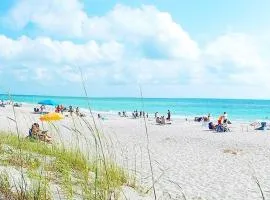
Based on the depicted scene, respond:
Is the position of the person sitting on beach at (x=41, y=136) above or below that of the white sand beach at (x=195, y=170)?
above

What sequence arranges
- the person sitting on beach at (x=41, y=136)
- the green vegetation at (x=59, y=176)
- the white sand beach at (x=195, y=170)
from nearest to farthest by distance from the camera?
the green vegetation at (x=59, y=176) < the white sand beach at (x=195, y=170) < the person sitting on beach at (x=41, y=136)

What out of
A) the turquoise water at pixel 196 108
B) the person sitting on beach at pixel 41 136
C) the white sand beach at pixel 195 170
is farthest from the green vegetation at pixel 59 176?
the turquoise water at pixel 196 108

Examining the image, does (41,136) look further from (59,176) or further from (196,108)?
(196,108)

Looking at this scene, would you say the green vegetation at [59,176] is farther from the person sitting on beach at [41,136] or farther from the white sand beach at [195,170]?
the person sitting on beach at [41,136]

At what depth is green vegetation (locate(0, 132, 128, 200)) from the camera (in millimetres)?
3973

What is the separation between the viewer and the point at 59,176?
5.71 metres

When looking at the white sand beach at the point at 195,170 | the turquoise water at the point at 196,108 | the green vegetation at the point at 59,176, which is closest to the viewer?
the green vegetation at the point at 59,176

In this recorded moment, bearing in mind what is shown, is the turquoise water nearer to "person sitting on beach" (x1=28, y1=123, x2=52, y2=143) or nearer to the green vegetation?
"person sitting on beach" (x1=28, y1=123, x2=52, y2=143)

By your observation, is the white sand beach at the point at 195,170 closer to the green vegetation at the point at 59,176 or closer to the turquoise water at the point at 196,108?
the green vegetation at the point at 59,176

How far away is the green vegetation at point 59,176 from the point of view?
3.97 metres

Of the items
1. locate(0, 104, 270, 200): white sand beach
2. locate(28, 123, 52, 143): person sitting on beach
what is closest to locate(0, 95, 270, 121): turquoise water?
locate(0, 104, 270, 200): white sand beach

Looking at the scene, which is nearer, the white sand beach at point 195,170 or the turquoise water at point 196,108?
the white sand beach at point 195,170

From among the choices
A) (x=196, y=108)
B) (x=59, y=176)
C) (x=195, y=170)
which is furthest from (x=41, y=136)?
(x=196, y=108)

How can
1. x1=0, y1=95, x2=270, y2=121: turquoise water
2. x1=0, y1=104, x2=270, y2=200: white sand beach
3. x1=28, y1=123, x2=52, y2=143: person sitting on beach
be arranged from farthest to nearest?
1. x1=0, y1=95, x2=270, y2=121: turquoise water
2. x1=28, y1=123, x2=52, y2=143: person sitting on beach
3. x1=0, y1=104, x2=270, y2=200: white sand beach
